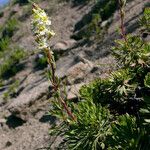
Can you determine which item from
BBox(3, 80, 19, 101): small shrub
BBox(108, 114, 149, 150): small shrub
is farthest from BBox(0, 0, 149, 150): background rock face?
BBox(108, 114, 149, 150): small shrub

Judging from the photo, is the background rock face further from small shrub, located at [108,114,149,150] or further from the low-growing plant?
small shrub, located at [108,114,149,150]

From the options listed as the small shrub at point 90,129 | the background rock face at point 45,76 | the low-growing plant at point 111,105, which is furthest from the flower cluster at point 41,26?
the background rock face at point 45,76

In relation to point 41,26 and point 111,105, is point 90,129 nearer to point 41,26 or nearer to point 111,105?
point 111,105

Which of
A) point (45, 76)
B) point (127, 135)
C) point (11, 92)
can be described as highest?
point (127, 135)

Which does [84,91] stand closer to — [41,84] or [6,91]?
[41,84]

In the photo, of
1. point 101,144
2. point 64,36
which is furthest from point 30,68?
point 101,144

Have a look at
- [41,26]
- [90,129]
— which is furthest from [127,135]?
[41,26]
